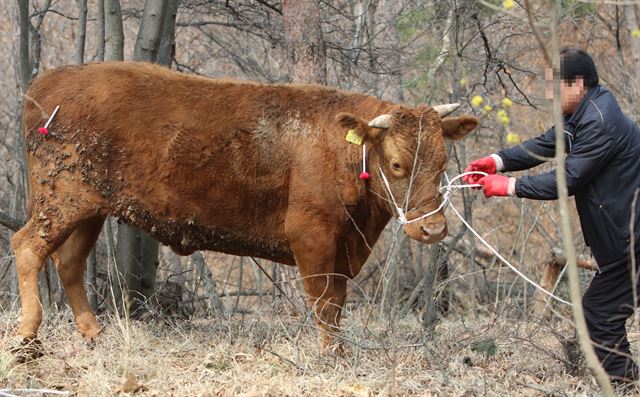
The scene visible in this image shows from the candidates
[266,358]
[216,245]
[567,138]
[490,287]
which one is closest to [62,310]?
[216,245]

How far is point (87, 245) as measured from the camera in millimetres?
7328

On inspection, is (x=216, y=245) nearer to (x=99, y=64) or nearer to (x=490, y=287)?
(x=99, y=64)

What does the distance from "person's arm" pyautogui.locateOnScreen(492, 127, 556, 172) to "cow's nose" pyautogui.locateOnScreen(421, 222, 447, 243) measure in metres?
0.64

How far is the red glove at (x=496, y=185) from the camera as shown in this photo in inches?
223

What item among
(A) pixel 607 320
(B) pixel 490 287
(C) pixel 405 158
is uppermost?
(C) pixel 405 158

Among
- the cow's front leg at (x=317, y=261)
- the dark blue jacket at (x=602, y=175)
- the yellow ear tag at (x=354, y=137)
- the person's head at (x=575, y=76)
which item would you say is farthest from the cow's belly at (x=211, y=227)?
the person's head at (x=575, y=76)

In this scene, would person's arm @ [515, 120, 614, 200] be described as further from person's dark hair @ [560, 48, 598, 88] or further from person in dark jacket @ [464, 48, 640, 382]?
person's dark hair @ [560, 48, 598, 88]

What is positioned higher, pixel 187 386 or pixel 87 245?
pixel 87 245

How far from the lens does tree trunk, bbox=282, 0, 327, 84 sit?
26.1ft

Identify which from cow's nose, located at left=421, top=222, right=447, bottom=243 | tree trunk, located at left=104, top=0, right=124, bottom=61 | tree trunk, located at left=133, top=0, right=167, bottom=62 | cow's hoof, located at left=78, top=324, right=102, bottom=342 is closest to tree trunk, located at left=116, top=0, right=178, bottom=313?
tree trunk, located at left=133, top=0, right=167, bottom=62

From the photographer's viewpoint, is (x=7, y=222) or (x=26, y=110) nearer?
(x=26, y=110)

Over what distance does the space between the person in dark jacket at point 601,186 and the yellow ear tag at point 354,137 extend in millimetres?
1272

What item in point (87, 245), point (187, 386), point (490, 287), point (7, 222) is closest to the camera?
point (187, 386)

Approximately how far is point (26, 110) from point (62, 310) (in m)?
2.46
